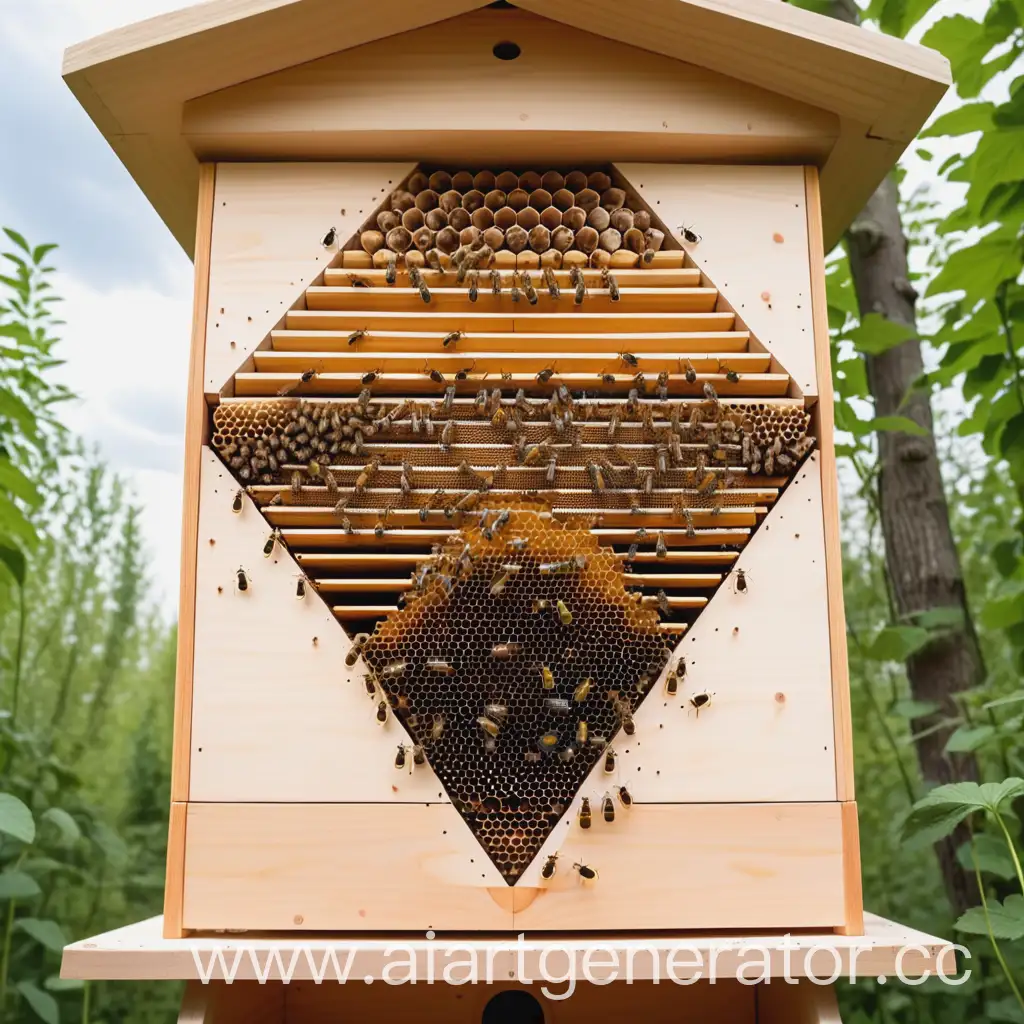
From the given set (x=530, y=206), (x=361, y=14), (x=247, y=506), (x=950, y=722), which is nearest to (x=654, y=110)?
(x=530, y=206)

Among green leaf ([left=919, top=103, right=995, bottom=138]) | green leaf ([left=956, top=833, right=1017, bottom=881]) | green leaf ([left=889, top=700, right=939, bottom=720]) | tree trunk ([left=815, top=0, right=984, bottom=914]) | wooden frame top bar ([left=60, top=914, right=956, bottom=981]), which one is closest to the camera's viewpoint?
wooden frame top bar ([left=60, top=914, right=956, bottom=981])

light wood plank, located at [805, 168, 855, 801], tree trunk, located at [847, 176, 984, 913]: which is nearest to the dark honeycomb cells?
light wood plank, located at [805, 168, 855, 801]

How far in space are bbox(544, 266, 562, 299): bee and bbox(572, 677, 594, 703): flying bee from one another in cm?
87

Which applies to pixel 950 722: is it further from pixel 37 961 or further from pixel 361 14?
pixel 37 961

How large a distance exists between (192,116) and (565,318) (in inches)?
39.8

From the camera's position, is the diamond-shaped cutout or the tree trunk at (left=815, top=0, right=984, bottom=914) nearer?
the diamond-shaped cutout

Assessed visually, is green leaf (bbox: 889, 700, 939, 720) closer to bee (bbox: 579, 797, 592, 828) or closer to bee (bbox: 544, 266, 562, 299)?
bee (bbox: 579, 797, 592, 828)

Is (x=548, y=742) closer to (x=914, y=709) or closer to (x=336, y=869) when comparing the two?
(x=336, y=869)

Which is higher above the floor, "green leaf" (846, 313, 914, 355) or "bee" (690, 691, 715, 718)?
"green leaf" (846, 313, 914, 355)

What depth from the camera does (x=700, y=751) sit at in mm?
1994

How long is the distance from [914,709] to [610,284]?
194 centimetres

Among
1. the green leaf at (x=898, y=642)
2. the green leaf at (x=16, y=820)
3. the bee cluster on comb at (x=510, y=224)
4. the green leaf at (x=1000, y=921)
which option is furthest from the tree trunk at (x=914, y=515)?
the green leaf at (x=16, y=820)

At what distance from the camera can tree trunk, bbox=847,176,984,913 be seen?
3344 mm

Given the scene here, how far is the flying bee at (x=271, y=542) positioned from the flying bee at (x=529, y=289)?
2.54ft
